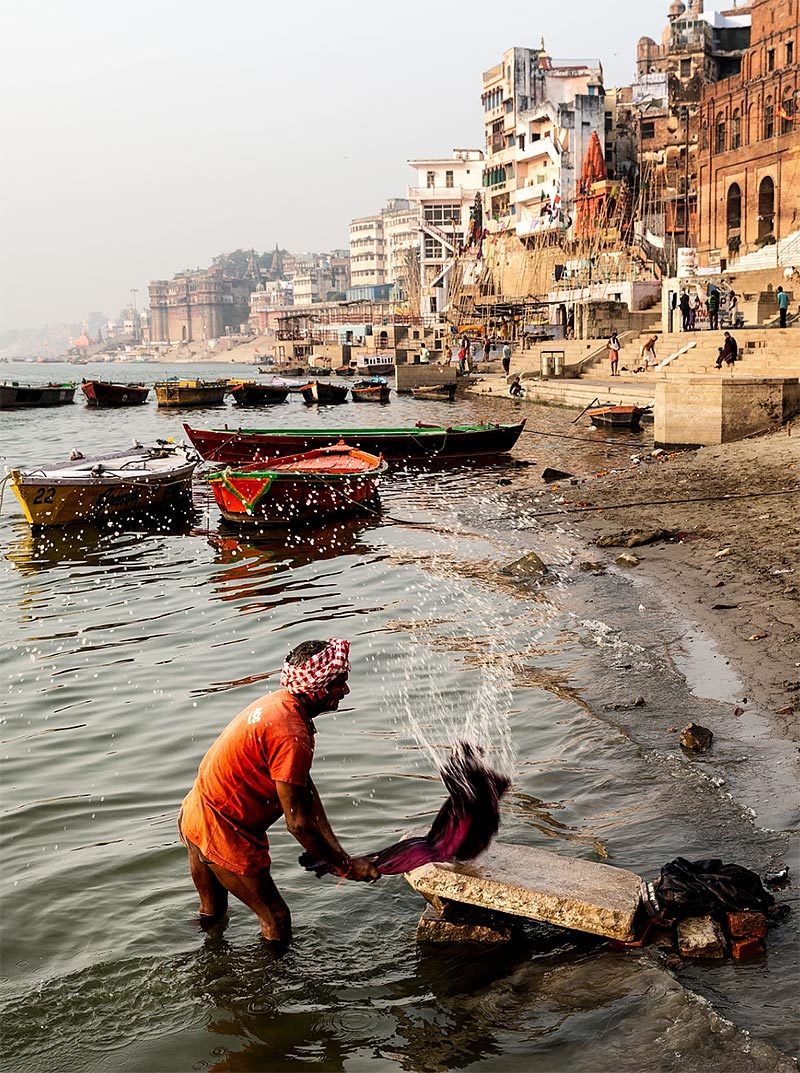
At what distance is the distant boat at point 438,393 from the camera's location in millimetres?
53875

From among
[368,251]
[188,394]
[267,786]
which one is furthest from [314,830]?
[368,251]

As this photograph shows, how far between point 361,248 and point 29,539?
15457 centimetres

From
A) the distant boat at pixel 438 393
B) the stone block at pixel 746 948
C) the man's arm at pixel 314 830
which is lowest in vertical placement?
the stone block at pixel 746 948

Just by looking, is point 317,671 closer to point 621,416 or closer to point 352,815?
point 352,815

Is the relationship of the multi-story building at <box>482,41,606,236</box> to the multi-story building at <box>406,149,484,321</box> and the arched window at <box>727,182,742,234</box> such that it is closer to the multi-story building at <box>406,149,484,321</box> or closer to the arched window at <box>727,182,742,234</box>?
the multi-story building at <box>406,149,484,321</box>

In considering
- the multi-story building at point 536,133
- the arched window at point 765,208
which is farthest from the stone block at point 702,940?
the multi-story building at point 536,133

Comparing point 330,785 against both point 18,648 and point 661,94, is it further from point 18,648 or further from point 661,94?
point 661,94

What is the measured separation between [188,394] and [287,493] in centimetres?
4025

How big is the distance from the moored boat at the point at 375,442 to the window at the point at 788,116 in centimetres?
2892

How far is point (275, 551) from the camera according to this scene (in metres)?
16.8

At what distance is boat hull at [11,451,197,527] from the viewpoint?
1786cm

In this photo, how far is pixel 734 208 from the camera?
51906 mm

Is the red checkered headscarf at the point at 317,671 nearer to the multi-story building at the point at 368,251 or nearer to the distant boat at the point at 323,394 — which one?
the distant boat at the point at 323,394

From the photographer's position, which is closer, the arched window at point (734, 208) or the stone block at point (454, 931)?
the stone block at point (454, 931)
